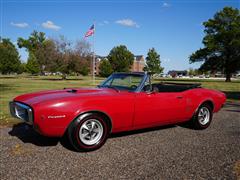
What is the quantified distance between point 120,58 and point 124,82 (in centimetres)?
6927

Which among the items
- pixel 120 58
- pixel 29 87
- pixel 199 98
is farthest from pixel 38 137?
pixel 120 58

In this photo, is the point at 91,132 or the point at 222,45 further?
the point at 222,45

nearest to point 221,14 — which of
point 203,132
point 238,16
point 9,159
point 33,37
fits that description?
point 238,16

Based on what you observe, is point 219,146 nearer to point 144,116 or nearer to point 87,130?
point 144,116

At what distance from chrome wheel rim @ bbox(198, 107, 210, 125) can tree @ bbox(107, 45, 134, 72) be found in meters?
65.6

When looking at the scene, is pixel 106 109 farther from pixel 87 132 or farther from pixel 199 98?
pixel 199 98

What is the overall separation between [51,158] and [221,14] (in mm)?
54782

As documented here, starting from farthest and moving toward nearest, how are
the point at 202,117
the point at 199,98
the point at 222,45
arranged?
the point at 222,45, the point at 202,117, the point at 199,98

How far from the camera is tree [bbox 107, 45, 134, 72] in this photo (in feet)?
238

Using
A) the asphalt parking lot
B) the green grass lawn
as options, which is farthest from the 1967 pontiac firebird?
the green grass lawn

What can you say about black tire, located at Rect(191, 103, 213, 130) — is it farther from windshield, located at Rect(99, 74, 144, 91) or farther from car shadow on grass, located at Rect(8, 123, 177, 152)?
windshield, located at Rect(99, 74, 144, 91)

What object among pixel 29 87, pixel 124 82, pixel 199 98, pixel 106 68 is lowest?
pixel 29 87

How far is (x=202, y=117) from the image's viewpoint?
6.00m

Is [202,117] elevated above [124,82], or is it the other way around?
[124,82]
